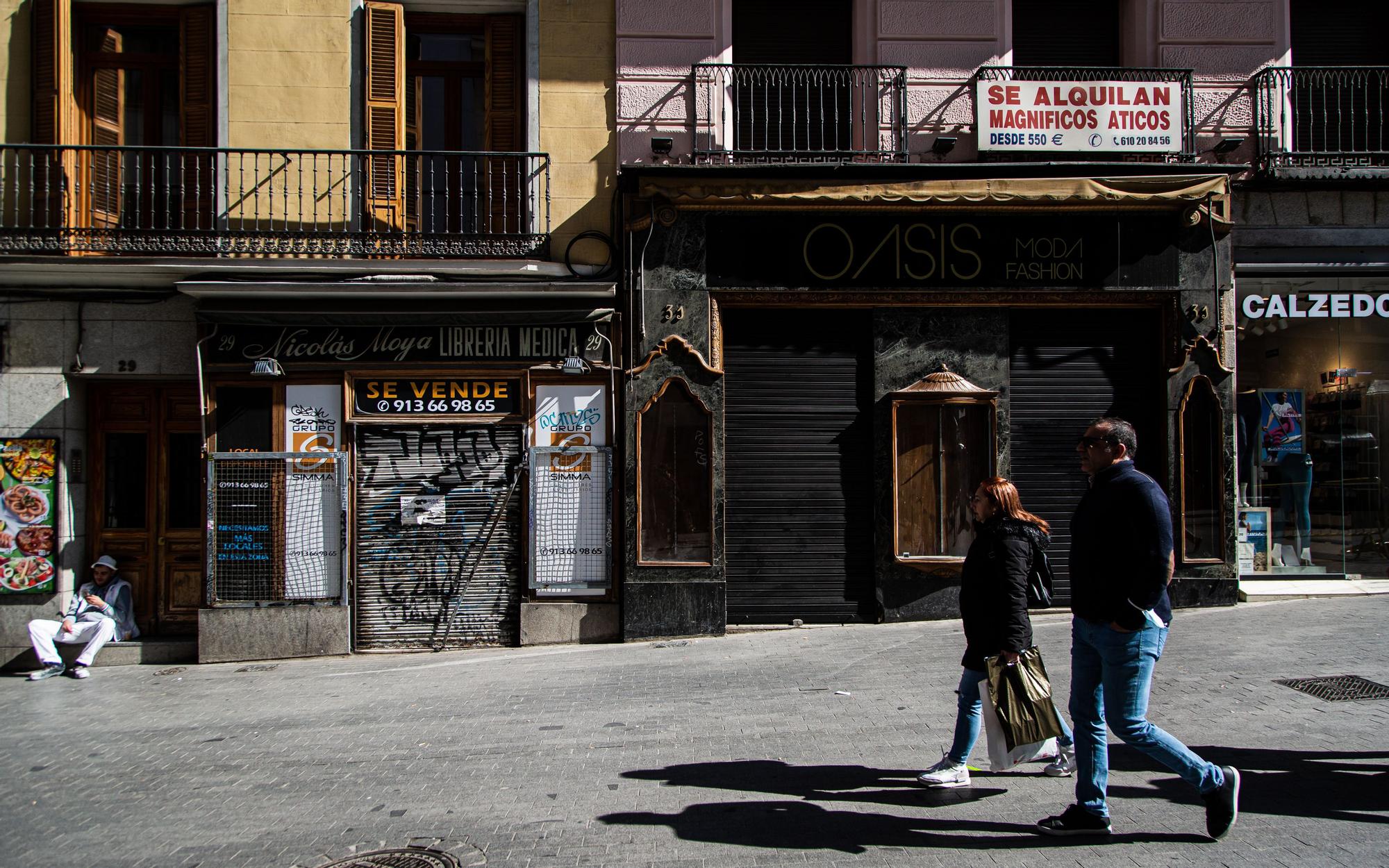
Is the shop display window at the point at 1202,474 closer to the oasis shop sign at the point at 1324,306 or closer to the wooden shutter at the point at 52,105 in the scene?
the oasis shop sign at the point at 1324,306

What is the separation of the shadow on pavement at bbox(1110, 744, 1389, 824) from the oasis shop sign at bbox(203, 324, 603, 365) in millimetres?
6562

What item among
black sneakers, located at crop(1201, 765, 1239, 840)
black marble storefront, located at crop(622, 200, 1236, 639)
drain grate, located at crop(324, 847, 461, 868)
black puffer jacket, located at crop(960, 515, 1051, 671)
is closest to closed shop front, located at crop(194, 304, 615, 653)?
black marble storefront, located at crop(622, 200, 1236, 639)

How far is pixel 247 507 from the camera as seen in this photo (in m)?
9.88

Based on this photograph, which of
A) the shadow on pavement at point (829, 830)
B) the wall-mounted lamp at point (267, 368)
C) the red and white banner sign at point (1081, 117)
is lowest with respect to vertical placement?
the shadow on pavement at point (829, 830)

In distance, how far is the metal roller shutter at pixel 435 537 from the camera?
32.7 feet

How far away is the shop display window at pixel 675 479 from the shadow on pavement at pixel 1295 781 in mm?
5004

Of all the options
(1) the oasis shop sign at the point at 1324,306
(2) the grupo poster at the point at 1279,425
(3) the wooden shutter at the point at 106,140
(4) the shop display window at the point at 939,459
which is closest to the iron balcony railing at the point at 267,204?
(3) the wooden shutter at the point at 106,140

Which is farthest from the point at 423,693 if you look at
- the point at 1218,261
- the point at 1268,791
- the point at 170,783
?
the point at 1218,261

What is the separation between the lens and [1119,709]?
14.0 ft

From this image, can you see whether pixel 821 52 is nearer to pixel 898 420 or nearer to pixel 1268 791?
pixel 898 420

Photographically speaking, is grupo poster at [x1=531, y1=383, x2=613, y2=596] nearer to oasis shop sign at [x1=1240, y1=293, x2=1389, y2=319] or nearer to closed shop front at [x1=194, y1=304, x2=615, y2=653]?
closed shop front at [x1=194, y1=304, x2=615, y2=653]

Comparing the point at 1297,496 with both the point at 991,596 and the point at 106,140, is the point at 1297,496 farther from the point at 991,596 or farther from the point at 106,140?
the point at 106,140

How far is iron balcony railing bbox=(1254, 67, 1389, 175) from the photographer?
1041 cm

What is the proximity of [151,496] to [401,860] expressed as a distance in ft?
24.6
